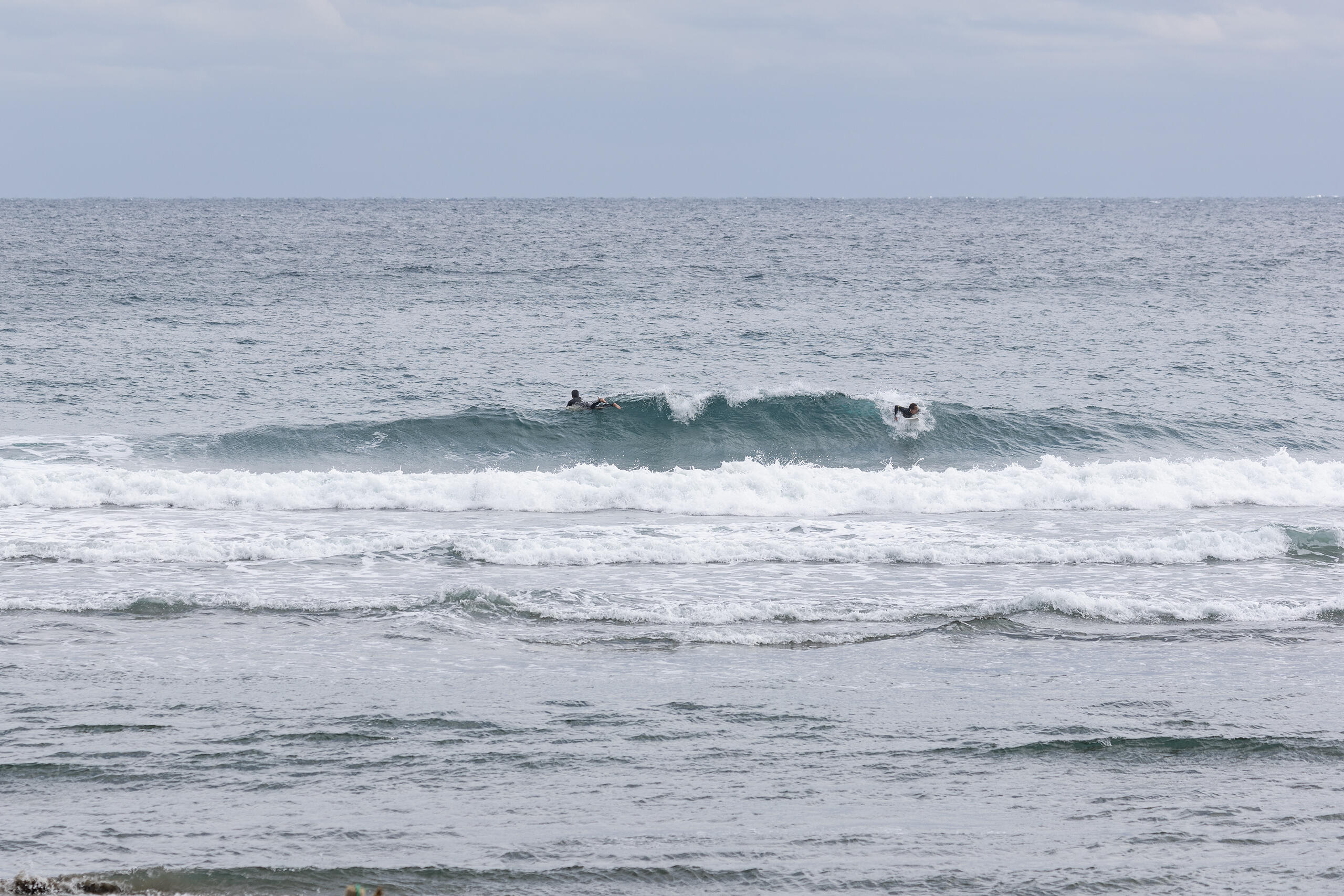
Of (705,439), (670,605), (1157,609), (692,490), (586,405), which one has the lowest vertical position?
(670,605)

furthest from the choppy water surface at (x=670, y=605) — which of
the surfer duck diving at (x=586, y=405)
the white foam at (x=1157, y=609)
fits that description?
the surfer duck diving at (x=586, y=405)

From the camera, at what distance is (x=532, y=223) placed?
309 ft

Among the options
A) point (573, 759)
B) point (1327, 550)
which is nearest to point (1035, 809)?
point (573, 759)

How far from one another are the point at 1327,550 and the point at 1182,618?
472cm

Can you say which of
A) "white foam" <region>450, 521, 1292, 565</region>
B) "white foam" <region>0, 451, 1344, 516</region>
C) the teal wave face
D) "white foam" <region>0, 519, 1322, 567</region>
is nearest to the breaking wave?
the teal wave face

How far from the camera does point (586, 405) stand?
26.7 meters

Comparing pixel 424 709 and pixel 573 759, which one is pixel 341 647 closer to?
pixel 424 709

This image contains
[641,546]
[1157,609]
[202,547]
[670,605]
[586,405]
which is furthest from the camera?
[586,405]

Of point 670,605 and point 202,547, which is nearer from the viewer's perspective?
point 670,605

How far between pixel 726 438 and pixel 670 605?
1244cm

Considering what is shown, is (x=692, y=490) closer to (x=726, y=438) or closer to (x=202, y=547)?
(x=726, y=438)

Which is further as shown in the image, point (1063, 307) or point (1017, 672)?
point (1063, 307)

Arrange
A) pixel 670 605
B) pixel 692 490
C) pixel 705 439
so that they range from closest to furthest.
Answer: pixel 670 605, pixel 692 490, pixel 705 439

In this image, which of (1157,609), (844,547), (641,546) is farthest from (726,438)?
(1157,609)
